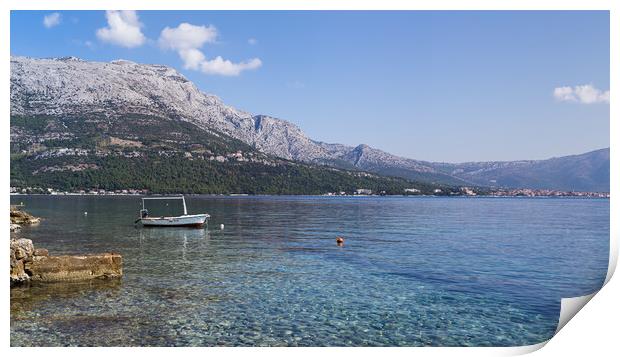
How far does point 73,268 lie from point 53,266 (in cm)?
59

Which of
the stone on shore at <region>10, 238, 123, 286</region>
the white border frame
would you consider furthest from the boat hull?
the white border frame

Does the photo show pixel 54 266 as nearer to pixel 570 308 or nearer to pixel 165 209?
pixel 570 308

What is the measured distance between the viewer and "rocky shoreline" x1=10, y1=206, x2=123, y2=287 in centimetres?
1512

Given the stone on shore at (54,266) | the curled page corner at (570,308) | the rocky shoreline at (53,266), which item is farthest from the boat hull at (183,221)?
the curled page corner at (570,308)

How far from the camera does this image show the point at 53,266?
1547 cm

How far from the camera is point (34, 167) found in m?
125

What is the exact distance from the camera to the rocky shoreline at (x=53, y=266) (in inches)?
595

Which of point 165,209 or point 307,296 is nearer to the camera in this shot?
point 307,296

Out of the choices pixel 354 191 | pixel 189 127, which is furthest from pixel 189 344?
pixel 189 127
